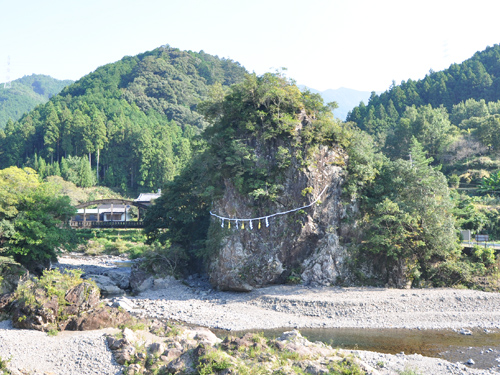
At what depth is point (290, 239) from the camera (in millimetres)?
26969

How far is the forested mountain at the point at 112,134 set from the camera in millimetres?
69062

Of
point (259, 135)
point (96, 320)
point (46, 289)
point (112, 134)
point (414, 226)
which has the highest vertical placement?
point (112, 134)

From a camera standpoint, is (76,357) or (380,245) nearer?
(76,357)

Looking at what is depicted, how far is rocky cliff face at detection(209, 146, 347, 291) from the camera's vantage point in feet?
86.8

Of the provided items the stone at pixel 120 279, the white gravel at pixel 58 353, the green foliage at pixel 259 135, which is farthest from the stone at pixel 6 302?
the green foliage at pixel 259 135

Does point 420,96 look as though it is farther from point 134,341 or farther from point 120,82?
point 120,82

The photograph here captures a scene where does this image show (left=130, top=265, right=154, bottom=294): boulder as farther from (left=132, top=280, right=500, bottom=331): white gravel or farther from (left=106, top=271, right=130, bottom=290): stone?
(left=132, top=280, right=500, bottom=331): white gravel

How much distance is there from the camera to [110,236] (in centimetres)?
4947

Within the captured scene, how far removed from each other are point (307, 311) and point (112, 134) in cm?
6130

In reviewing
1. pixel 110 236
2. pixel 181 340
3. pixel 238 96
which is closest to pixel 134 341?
pixel 181 340

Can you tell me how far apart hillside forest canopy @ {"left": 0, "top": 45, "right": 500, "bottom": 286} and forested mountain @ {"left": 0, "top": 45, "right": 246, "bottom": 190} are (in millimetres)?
299

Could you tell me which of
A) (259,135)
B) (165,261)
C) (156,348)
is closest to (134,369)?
(156,348)

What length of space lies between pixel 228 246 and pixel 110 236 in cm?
2699

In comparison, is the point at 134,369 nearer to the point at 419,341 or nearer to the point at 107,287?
the point at 419,341
